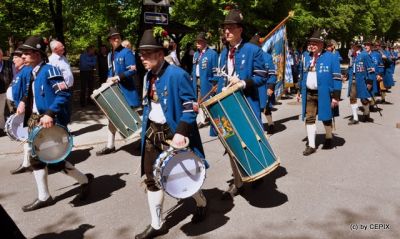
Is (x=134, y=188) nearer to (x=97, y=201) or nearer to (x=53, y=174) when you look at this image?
(x=97, y=201)

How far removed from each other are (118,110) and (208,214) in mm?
2929

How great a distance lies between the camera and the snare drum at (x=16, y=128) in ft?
19.2

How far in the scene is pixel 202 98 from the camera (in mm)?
8875

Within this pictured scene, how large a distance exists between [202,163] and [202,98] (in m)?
5.05

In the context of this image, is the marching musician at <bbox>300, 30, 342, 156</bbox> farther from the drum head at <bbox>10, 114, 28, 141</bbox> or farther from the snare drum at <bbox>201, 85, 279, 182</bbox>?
the drum head at <bbox>10, 114, 28, 141</bbox>

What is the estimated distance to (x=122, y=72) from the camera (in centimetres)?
738

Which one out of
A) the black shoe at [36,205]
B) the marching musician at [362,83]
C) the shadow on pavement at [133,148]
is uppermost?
the marching musician at [362,83]

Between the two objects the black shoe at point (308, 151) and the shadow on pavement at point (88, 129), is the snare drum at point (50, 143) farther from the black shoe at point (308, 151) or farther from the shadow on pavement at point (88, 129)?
the shadow on pavement at point (88, 129)

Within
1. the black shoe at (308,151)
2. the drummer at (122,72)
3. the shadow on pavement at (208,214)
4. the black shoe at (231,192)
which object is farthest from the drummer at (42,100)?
the black shoe at (308,151)

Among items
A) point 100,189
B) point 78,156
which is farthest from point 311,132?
point 78,156

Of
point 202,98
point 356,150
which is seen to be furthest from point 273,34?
point 356,150

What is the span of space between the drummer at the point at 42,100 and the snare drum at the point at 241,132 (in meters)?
1.77

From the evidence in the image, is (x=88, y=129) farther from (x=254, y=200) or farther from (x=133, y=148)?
(x=254, y=200)

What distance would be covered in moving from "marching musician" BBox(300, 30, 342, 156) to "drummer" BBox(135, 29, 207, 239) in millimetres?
3426
